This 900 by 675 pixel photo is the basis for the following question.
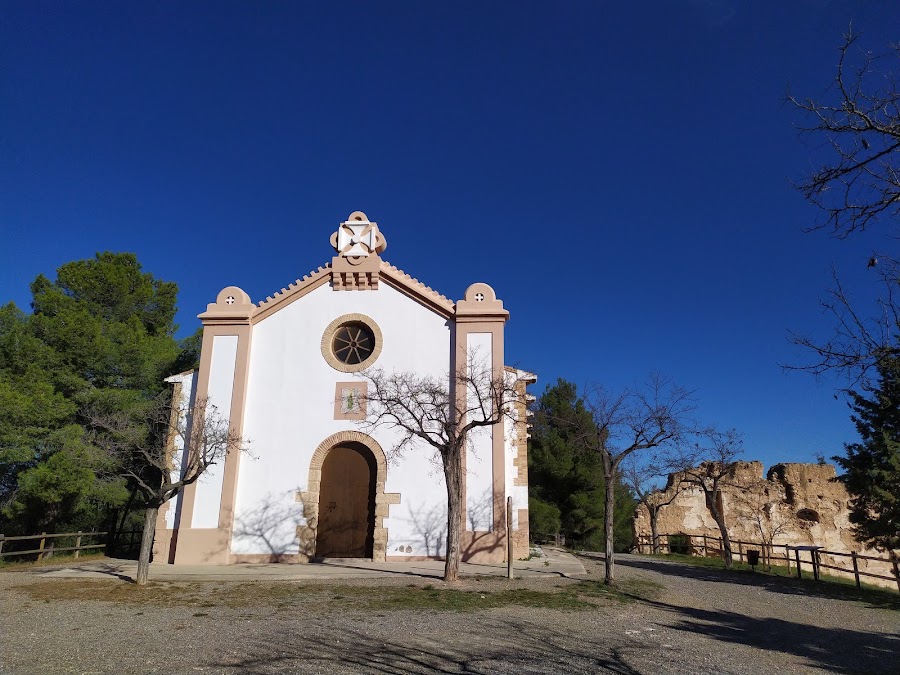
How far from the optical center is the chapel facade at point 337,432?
1438 cm

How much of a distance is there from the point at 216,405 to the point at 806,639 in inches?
537

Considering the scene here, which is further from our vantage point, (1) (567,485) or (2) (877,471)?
(1) (567,485)

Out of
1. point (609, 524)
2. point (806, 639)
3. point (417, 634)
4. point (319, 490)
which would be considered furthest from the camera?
point (319, 490)

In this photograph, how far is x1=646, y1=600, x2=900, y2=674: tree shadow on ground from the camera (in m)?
6.66

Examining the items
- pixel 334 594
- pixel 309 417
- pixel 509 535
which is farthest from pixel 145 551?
pixel 509 535

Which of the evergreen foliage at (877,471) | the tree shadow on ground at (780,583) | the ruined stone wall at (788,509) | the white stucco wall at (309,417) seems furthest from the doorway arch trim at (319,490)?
the ruined stone wall at (788,509)

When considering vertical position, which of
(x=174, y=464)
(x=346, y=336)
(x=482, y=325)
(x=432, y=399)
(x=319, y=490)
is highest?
(x=482, y=325)

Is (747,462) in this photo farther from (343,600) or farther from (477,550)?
(343,600)

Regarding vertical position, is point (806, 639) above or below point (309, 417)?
below

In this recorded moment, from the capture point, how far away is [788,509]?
84.3ft

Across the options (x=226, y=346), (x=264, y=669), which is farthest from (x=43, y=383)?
(x=264, y=669)

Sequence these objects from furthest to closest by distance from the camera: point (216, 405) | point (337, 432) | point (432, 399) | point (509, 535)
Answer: point (216, 405)
point (337, 432)
point (432, 399)
point (509, 535)

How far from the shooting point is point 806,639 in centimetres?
783

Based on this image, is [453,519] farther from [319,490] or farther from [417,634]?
[319,490]
